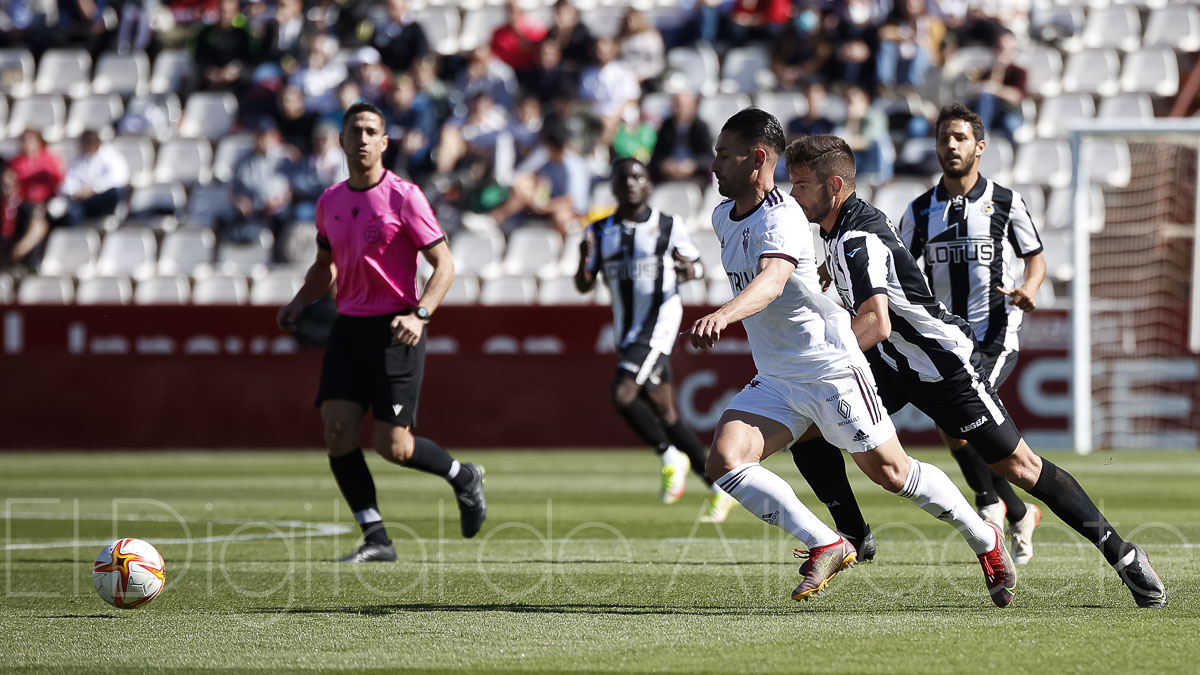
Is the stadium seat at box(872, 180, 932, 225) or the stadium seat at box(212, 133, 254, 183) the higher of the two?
A: the stadium seat at box(212, 133, 254, 183)

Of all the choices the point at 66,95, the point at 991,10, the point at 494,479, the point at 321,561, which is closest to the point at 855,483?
the point at 494,479

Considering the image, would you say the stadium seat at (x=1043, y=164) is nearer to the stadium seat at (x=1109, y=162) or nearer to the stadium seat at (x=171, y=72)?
the stadium seat at (x=1109, y=162)

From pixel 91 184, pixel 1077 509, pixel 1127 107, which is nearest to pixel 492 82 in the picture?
pixel 91 184

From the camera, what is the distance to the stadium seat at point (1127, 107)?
19.1m

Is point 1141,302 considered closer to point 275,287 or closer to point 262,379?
point 262,379

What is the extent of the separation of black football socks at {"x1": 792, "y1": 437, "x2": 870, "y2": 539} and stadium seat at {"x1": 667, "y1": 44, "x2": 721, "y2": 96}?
14375 mm

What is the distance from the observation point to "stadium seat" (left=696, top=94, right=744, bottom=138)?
65.8 feet

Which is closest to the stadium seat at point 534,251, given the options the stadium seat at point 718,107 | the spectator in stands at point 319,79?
the stadium seat at point 718,107

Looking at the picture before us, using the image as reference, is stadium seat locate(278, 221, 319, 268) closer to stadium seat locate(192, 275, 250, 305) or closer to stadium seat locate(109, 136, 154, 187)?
stadium seat locate(192, 275, 250, 305)

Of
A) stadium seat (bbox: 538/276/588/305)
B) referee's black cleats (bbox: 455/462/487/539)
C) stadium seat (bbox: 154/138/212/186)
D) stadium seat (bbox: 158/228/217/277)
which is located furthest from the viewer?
stadium seat (bbox: 154/138/212/186)

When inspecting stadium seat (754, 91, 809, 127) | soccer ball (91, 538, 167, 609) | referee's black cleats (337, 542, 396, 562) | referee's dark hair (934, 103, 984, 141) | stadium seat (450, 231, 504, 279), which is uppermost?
stadium seat (754, 91, 809, 127)

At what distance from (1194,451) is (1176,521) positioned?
7197 mm

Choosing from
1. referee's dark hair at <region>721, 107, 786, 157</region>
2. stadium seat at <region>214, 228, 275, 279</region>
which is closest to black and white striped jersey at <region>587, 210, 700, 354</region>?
referee's dark hair at <region>721, 107, 786, 157</region>

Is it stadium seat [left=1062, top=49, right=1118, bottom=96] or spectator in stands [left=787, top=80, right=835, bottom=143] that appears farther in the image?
stadium seat [left=1062, top=49, right=1118, bottom=96]
